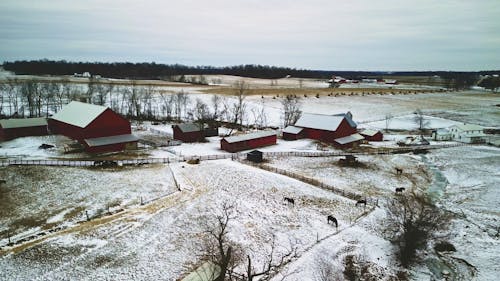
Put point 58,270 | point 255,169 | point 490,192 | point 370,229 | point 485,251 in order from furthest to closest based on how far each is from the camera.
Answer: point 255,169 < point 490,192 < point 370,229 < point 485,251 < point 58,270

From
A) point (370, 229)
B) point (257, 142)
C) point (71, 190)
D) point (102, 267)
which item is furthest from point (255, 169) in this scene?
point (102, 267)

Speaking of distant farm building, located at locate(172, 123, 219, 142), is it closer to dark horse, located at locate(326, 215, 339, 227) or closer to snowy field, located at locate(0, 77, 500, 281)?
snowy field, located at locate(0, 77, 500, 281)

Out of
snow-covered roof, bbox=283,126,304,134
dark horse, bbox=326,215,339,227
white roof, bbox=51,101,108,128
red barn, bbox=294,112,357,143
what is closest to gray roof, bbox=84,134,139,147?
white roof, bbox=51,101,108,128

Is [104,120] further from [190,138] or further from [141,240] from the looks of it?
[141,240]

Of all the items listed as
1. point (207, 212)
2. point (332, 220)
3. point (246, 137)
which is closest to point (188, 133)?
point (246, 137)

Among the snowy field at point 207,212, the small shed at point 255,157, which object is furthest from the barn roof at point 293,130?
the small shed at point 255,157

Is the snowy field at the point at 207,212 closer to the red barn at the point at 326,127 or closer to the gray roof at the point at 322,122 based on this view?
the red barn at the point at 326,127

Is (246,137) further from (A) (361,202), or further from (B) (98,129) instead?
(A) (361,202)
